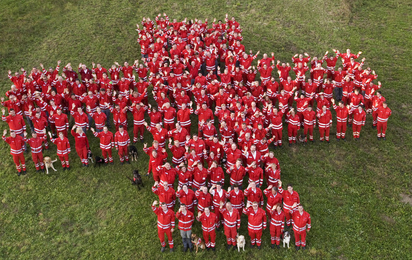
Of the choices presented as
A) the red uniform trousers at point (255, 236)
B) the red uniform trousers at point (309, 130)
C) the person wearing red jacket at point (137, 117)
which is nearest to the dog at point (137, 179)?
the person wearing red jacket at point (137, 117)

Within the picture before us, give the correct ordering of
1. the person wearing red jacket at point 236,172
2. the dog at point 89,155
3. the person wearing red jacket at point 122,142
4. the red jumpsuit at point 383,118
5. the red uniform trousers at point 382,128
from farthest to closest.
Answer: the red uniform trousers at point 382,128 < the red jumpsuit at point 383,118 < the dog at point 89,155 < the person wearing red jacket at point 122,142 < the person wearing red jacket at point 236,172

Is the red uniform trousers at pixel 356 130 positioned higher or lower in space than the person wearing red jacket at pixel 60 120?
lower

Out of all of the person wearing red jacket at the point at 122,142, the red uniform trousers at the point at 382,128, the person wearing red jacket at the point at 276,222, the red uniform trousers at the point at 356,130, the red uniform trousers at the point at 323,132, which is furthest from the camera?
the red uniform trousers at the point at 356,130

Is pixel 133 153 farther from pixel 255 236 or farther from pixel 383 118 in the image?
pixel 383 118

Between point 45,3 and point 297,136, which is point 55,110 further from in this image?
point 45,3

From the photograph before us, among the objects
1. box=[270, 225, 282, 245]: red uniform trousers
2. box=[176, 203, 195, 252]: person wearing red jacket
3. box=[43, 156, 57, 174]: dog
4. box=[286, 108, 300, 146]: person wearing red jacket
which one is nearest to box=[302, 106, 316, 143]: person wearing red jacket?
box=[286, 108, 300, 146]: person wearing red jacket

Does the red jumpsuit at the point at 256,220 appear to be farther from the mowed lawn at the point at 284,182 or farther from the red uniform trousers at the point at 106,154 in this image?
the red uniform trousers at the point at 106,154

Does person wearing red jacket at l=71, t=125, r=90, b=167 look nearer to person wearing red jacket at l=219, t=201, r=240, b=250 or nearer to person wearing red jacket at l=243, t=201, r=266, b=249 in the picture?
person wearing red jacket at l=219, t=201, r=240, b=250
